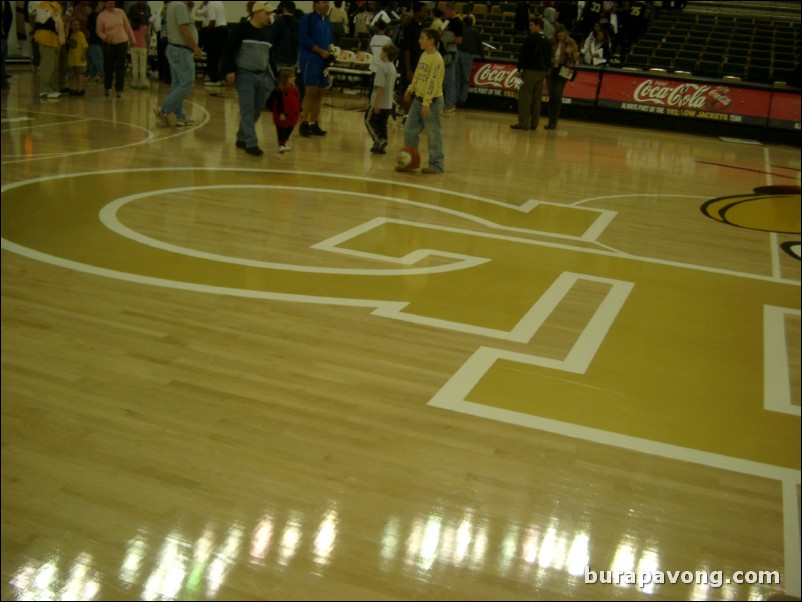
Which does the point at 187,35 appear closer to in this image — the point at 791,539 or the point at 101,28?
the point at 101,28

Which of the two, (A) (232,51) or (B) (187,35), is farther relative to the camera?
(B) (187,35)

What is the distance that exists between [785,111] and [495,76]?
5.42 metres

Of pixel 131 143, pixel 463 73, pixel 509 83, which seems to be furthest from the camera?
pixel 509 83

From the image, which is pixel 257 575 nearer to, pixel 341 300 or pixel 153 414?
pixel 153 414

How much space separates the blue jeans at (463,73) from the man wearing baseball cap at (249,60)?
25.7 ft

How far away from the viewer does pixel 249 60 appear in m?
9.44

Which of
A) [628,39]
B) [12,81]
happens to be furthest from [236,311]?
[628,39]

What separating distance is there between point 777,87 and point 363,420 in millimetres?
14443

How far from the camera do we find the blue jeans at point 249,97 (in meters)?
9.54

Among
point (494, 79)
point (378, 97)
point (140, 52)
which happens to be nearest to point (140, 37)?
point (140, 52)

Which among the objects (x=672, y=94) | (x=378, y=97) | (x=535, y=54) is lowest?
(x=378, y=97)

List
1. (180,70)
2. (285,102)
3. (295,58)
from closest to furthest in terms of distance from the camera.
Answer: (285,102)
(180,70)
(295,58)

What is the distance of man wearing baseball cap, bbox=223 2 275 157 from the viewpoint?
9391 mm

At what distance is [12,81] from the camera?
15.5 m
